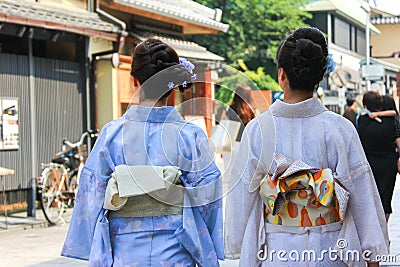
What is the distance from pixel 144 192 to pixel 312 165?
86 cm

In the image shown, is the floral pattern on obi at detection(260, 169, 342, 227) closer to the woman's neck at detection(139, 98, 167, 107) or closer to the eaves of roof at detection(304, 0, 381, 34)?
the woman's neck at detection(139, 98, 167, 107)

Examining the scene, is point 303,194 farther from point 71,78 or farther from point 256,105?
point 71,78

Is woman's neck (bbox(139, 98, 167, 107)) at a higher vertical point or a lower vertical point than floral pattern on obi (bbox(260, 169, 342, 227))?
higher

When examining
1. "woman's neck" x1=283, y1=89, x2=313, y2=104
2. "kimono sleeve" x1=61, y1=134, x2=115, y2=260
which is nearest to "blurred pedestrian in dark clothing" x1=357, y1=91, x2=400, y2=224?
"woman's neck" x1=283, y1=89, x2=313, y2=104

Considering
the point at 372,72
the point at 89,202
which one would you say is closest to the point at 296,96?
the point at 89,202

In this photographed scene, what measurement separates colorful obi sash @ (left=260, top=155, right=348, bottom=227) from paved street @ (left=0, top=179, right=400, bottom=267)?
14.9ft

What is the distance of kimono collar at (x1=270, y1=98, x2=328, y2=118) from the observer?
4137 mm

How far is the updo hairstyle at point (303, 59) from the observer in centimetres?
412

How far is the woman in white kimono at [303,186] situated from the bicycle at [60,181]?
9339mm

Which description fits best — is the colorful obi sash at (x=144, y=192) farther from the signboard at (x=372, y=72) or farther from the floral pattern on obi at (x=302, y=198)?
the signboard at (x=372, y=72)

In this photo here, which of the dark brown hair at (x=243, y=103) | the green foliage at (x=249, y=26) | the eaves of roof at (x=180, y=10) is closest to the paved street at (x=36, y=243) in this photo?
the dark brown hair at (x=243, y=103)

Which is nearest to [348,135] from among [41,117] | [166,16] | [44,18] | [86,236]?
[86,236]

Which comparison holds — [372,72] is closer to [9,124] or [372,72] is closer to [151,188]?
[9,124]

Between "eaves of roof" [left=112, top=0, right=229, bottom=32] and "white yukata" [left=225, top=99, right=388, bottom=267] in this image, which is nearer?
"white yukata" [left=225, top=99, right=388, bottom=267]
